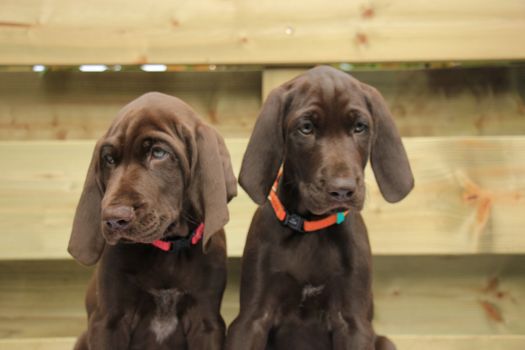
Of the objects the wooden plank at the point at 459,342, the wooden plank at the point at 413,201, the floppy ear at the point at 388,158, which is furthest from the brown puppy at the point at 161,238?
the wooden plank at the point at 459,342

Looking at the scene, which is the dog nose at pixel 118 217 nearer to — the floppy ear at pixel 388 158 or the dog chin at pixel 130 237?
the dog chin at pixel 130 237

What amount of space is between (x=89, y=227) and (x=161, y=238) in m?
0.35

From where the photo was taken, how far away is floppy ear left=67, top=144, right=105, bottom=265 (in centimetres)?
375

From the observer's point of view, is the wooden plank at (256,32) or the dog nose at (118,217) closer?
the dog nose at (118,217)

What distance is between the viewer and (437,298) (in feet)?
17.9

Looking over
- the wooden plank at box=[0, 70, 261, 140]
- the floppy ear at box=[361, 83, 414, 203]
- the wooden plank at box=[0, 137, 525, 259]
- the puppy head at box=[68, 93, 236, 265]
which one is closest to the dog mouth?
the puppy head at box=[68, 93, 236, 265]

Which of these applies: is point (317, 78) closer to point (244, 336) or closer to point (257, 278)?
point (257, 278)

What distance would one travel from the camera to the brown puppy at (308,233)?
372 cm

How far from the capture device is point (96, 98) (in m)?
5.45

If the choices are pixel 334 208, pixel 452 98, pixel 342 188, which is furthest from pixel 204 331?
pixel 452 98

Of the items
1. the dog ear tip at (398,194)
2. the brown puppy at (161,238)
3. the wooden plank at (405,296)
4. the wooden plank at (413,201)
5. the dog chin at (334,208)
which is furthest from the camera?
the wooden plank at (405,296)

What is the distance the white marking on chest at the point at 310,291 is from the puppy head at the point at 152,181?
584mm

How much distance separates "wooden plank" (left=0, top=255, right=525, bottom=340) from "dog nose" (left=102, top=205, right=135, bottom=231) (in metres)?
1.99

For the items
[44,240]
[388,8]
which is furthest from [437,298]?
[44,240]
